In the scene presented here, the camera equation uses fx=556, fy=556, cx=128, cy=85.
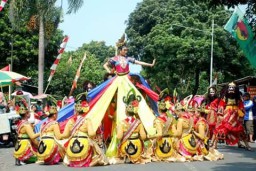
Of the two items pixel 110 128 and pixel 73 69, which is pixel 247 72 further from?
pixel 110 128

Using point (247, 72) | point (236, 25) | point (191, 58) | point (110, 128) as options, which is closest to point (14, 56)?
point (191, 58)

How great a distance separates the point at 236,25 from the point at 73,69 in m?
38.7

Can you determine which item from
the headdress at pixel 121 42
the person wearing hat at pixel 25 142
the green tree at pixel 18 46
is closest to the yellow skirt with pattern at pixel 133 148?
the person wearing hat at pixel 25 142

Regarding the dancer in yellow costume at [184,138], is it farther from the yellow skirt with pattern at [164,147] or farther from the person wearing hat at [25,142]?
the person wearing hat at [25,142]

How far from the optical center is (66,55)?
69250 millimetres

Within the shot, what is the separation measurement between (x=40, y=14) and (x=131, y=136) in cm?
1680

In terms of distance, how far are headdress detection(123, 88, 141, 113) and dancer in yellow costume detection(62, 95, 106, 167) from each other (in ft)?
3.41

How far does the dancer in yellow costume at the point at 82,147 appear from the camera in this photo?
11938mm

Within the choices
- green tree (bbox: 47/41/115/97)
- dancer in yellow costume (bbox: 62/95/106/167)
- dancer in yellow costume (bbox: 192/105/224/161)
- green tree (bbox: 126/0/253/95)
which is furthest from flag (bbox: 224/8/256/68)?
green tree (bbox: 47/41/115/97)

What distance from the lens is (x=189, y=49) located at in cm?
3938

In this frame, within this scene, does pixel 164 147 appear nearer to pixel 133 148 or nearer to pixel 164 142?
pixel 164 142

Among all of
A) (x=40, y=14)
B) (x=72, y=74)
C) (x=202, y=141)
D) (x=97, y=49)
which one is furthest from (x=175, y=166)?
(x=97, y=49)

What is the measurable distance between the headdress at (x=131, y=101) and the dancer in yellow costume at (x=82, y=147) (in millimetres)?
1039

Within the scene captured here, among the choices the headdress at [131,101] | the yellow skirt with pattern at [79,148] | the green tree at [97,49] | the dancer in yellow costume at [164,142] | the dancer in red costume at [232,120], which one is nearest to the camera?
the yellow skirt with pattern at [79,148]
